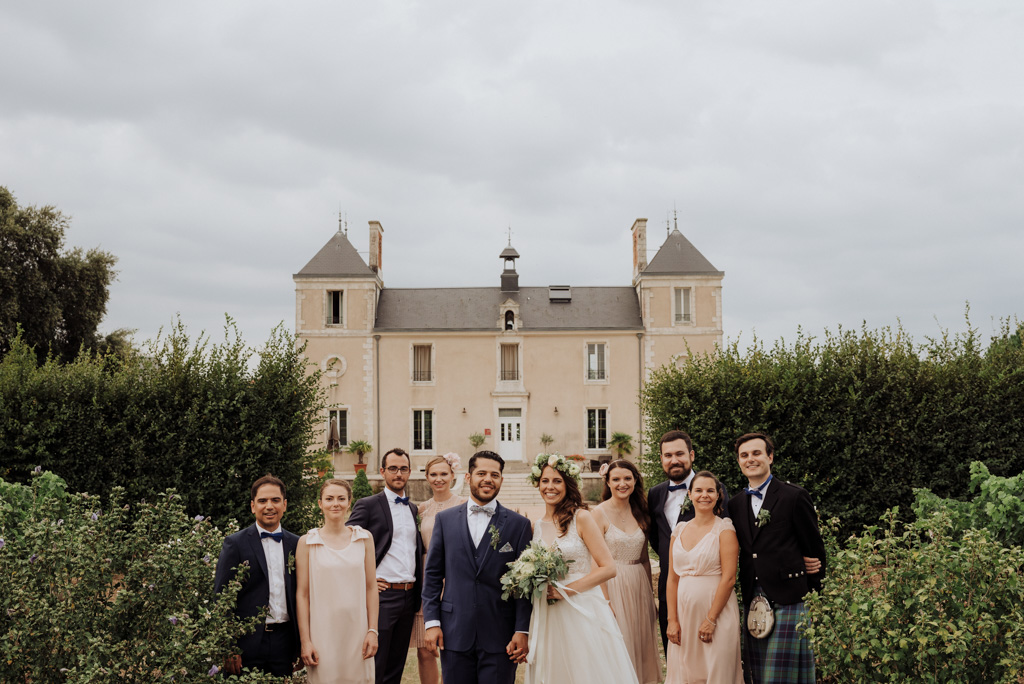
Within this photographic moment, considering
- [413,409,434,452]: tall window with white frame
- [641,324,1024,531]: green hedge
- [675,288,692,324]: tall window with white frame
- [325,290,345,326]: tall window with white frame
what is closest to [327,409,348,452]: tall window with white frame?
[413,409,434,452]: tall window with white frame

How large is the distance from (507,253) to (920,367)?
22.3 meters

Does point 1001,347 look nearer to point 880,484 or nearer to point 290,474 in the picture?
point 880,484

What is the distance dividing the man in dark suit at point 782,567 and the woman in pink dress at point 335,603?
7.09 ft

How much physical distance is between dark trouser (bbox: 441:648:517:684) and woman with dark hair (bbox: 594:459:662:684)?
1.11 m

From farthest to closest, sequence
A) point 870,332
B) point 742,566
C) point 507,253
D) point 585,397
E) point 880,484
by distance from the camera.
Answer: point 507,253 < point 585,397 < point 870,332 < point 880,484 < point 742,566

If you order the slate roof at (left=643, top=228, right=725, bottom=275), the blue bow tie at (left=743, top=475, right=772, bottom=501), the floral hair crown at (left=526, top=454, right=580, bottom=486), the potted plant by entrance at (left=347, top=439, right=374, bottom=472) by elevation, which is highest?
the slate roof at (left=643, top=228, right=725, bottom=275)

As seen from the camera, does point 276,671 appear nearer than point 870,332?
Yes

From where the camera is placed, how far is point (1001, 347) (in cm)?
970

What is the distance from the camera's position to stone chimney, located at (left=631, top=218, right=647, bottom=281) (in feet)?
98.1

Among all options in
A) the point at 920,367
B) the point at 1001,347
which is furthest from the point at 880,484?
the point at 1001,347

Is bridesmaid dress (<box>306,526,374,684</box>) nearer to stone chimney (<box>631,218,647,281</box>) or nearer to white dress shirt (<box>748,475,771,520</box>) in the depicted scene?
white dress shirt (<box>748,475,771,520</box>)

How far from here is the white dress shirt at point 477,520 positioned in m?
4.16

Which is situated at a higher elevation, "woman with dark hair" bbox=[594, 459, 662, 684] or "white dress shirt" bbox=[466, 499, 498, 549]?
"white dress shirt" bbox=[466, 499, 498, 549]

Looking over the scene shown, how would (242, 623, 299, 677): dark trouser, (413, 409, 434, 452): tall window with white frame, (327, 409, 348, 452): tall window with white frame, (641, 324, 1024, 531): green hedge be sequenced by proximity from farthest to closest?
(413, 409, 434, 452): tall window with white frame, (327, 409, 348, 452): tall window with white frame, (641, 324, 1024, 531): green hedge, (242, 623, 299, 677): dark trouser
